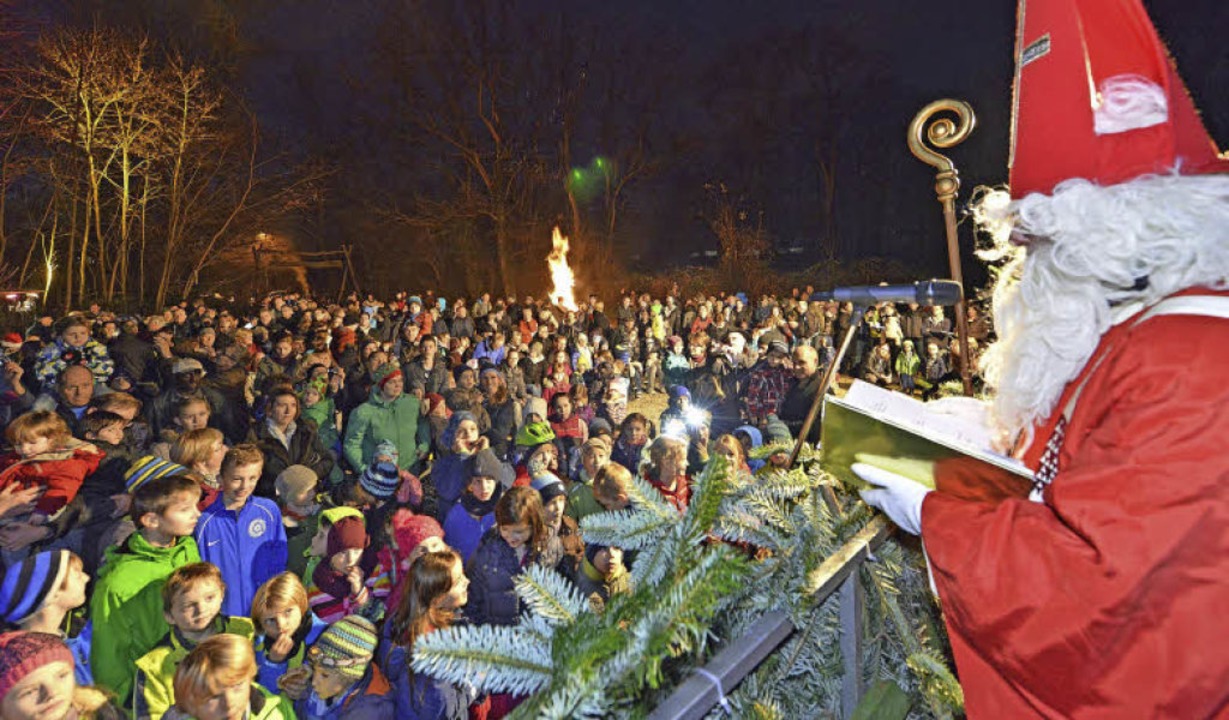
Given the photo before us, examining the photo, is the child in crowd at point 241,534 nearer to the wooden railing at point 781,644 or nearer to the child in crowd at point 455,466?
the child in crowd at point 455,466

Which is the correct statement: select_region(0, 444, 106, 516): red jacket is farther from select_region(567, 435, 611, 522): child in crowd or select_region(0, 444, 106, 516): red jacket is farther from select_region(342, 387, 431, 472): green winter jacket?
select_region(567, 435, 611, 522): child in crowd

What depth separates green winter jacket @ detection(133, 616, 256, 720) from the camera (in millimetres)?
2893

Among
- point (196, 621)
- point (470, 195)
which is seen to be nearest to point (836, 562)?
point (196, 621)

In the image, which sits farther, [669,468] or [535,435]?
[535,435]

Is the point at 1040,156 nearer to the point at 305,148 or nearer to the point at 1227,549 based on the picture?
the point at 1227,549

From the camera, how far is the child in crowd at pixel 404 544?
4094 mm

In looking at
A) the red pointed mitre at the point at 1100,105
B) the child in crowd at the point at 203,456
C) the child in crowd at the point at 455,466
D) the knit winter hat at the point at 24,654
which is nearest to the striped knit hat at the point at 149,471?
the child in crowd at the point at 203,456

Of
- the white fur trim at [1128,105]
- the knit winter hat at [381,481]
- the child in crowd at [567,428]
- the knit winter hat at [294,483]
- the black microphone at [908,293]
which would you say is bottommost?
the child in crowd at [567,428]

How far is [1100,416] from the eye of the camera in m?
1.35

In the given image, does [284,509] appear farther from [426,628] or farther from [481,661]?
[481,661]

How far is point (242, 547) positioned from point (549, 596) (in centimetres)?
346

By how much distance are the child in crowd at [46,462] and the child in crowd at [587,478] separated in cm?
315

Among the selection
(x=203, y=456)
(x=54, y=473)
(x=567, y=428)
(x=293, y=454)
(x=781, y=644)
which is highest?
(x=781, y=644)

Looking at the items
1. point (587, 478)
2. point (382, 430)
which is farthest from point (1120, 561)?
point (382, 430)
